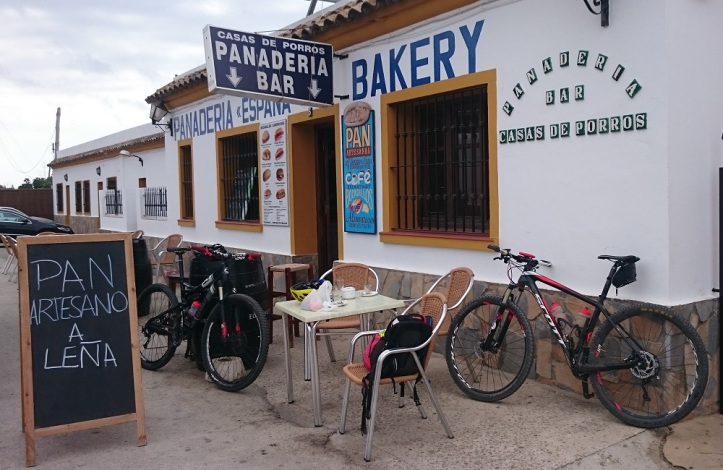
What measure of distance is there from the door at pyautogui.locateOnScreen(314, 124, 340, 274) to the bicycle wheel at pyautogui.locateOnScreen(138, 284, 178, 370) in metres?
2.88

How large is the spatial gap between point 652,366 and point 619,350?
1.09ft

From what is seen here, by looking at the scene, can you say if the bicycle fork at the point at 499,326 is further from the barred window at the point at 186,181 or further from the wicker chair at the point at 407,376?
the barred window at the point at 186,181

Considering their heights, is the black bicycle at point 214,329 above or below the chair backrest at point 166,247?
below

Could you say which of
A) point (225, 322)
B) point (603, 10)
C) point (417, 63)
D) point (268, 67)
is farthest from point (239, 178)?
point (603, 10)

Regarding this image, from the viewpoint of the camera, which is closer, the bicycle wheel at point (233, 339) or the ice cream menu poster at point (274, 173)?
the bicycle wheel at point (233, 339)

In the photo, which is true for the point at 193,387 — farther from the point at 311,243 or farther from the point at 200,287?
the point at 311,243

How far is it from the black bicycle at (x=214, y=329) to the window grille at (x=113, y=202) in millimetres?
11918

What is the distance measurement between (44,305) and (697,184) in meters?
4.34

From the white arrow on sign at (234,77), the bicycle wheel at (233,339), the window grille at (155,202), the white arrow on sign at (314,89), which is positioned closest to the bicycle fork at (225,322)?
the bicycle wheel at (233,339)

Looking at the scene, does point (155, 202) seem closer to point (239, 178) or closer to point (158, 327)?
point (239, 178)

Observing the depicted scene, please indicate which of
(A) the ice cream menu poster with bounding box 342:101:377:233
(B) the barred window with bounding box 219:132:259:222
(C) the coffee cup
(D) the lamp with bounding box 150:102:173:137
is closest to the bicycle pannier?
(C) the coffee cup

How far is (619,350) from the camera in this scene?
4.52 metres

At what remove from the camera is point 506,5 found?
5.50 meters

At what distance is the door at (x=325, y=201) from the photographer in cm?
871
